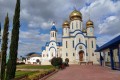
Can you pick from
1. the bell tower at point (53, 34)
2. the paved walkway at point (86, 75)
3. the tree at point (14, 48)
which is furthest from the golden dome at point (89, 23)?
the tree at point (14, 48)

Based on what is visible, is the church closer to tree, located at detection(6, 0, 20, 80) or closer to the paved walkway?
the paved walkway

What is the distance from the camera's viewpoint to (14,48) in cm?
1700

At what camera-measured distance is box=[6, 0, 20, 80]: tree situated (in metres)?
16.2

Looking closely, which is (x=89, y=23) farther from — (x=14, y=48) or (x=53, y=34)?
(x=14, y=48)

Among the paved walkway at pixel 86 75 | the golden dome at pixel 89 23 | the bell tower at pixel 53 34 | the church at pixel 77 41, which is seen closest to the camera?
the paved walkway at pixel 86 75

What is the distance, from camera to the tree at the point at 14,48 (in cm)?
1616

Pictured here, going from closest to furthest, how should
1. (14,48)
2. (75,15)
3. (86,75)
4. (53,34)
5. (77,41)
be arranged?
(14,48) → (86,75) → (77,41) → (75,15) → (53,34)

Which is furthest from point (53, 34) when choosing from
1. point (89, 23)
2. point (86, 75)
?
point (86, 75)

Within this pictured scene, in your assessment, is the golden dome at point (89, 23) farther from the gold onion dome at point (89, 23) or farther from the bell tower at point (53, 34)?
the bell tower at point (53, 34)

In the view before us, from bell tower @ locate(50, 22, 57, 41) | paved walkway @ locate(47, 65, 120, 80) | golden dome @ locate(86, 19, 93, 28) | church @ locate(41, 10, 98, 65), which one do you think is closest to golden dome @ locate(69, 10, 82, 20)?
church @ locate(41, 10, 98, 65)

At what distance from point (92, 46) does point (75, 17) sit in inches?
397

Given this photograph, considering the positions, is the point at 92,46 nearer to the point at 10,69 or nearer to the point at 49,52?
the point at 49,52

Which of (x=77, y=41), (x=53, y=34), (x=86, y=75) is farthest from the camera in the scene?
(x=53, y=34)

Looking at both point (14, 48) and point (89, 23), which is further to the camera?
point (89, 23)
